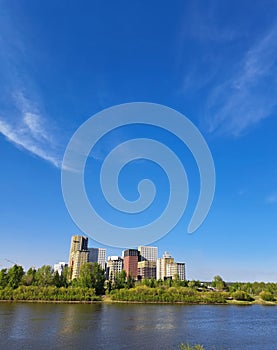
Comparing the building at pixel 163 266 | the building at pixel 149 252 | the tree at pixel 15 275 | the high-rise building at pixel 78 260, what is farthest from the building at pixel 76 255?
the tree at pixel 15 275

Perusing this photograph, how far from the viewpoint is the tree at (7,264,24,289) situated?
54.0 metres

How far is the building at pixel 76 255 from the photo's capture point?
112188 mm

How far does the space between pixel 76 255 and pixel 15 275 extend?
63.8 metres

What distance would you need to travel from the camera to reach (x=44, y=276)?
200ft

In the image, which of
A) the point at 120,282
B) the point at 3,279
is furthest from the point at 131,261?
the point at 3,279

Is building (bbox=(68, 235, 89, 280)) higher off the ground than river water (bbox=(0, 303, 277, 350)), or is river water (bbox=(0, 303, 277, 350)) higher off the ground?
building (bbox=(68, 235, 89, 280))

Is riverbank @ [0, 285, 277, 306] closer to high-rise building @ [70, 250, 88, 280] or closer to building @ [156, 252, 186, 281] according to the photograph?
high-rise building @ [70, 250, 88, 280]

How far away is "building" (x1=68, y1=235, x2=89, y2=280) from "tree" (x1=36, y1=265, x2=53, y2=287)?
37.1m

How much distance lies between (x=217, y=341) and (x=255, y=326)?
36.7 ft

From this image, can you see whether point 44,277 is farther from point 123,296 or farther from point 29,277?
point 123,296

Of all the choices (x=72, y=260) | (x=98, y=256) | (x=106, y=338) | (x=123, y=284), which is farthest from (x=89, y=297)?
(x=98, y=256)

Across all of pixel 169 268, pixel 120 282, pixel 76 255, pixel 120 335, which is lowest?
pixel 120 335

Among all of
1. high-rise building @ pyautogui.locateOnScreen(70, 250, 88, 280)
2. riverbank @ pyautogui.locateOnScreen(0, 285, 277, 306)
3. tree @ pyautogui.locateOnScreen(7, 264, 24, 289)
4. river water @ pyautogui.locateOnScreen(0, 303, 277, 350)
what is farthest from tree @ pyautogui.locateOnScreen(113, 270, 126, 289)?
high-rise building @ pyautogui.locateOnScreen(70, 250, 88, 280)

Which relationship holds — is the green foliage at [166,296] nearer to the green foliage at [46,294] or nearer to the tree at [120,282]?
the tree at [120,282]
